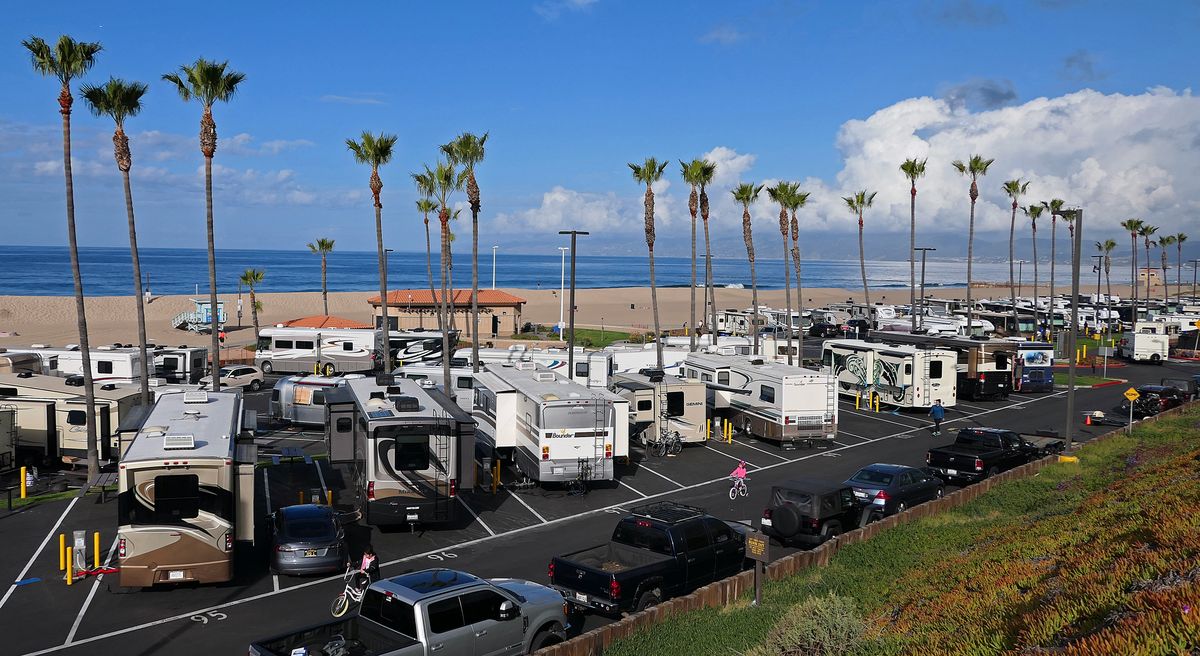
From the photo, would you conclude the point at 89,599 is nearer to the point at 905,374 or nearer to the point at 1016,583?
the point at 1016,583

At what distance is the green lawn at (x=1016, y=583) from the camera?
27.8 ft

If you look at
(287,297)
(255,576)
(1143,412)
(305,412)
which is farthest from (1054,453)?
(287,297)

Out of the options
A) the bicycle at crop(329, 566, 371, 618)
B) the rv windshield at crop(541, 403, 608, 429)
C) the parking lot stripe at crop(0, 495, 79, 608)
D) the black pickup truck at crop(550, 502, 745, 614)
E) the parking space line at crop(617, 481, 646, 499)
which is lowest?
the parking space line at crop(617, 481, 646, 499)

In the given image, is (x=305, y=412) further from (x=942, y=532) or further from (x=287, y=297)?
(x=287, y=297)

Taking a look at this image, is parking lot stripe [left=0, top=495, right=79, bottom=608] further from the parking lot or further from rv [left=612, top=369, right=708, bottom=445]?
rv [left=612, top=369, right=708, bottom=445]

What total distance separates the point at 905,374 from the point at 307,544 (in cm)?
2688

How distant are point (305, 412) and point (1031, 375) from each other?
3281cm

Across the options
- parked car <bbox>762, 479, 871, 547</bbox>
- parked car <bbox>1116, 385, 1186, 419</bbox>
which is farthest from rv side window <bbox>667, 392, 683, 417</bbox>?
parked car <bbox>1116, 385, 1186, 419</bbox>

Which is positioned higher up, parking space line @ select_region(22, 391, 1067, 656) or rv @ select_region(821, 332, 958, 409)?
rv @ select_region(821, 332, 958, 409)

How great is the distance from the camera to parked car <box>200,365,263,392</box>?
4159 cm

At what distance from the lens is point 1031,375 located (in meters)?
43.8

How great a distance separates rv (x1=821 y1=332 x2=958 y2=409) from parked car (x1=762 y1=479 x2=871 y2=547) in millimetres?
17242

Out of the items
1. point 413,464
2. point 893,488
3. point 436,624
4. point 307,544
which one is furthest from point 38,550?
point 893,488

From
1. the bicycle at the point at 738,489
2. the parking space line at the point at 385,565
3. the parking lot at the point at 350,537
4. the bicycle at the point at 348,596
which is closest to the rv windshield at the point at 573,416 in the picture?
the parking lot at the point at 350,537
